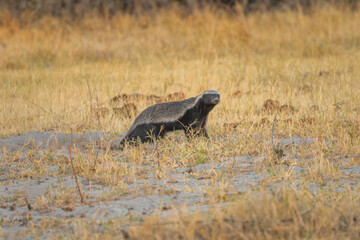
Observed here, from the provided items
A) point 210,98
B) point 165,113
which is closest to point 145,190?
point 165,113

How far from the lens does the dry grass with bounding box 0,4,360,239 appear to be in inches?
128

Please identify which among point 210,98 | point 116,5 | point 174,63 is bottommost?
point 210,98

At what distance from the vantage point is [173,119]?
20.3 ft

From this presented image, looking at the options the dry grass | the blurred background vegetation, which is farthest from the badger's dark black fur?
the blurred background vegetation

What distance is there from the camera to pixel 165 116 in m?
6.18

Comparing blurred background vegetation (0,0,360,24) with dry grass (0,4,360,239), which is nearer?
dry grass (0,4,360,239)

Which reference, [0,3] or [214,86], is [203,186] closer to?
[214,86]

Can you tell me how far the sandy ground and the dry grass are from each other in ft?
0.18

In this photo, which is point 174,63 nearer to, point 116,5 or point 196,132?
point 196,132

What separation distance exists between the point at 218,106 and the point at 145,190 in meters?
3.95

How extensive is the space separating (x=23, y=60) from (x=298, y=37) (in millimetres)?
7014

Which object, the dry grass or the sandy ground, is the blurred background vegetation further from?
the sandy ground

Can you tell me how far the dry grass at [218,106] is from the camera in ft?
10.7

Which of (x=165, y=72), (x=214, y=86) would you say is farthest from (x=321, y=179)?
(x=165, y=72)
